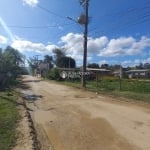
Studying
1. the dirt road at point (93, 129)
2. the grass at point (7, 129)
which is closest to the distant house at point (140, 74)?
the dirt road at point (93, 129)

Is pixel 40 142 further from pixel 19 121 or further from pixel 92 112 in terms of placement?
pixel 92 112

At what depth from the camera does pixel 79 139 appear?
7.41 m

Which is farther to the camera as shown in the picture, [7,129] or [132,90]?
[132,90]

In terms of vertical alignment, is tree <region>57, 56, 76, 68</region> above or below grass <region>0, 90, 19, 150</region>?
above

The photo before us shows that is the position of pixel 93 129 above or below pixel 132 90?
below

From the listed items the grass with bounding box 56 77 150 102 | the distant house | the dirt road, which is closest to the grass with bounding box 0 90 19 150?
the dirt road

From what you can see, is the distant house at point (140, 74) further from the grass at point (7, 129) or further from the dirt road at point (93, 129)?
the grass at point (7, 129)

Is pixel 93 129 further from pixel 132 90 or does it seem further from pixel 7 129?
pixel 132 90

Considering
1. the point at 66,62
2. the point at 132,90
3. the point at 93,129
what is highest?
the point at 66,62

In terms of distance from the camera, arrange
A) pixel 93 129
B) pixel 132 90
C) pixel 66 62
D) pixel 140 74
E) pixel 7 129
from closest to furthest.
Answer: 1. pixel 7 129
2. pixel 93 129
3. pixel 132 90
4. pixel 140 74
5. pixel 66 62

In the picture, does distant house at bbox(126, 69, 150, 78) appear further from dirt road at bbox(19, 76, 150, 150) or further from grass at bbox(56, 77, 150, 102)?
dirt road at bbox(19, 76, 150, 150)

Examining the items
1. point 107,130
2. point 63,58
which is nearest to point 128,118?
point 107,130

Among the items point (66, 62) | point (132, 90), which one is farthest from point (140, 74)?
point (132, 90)

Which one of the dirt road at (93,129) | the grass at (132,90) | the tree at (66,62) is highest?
the tree at (66,62)
